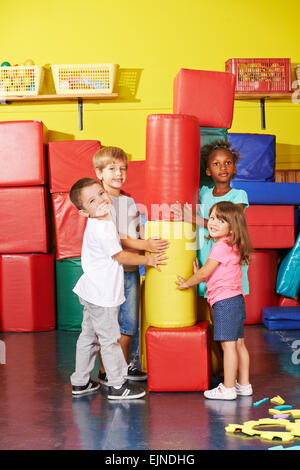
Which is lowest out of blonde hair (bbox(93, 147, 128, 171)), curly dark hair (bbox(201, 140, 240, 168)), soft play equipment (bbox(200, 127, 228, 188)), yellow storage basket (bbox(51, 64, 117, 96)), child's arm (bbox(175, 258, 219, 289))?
child's arm (bbox(175, 258, 219, 289))

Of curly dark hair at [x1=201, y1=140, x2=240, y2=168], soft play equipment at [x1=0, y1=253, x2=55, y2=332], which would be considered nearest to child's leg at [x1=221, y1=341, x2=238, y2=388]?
curly dark hair at [x1=201, y1=140, x2=240, y2=168]

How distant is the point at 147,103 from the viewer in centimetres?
471

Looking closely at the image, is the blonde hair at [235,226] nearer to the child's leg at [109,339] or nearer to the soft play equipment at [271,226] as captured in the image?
the child's leg at [109,339]

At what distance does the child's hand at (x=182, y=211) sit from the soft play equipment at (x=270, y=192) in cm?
163

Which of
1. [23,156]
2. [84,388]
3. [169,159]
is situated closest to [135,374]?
[84,388]

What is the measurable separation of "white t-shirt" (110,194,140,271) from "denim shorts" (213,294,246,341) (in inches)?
19.8

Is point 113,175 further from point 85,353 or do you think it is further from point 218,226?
point 85,353

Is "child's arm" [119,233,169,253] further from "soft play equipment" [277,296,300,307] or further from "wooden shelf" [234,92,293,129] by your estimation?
"wooden shelf" [234,92,293,129]

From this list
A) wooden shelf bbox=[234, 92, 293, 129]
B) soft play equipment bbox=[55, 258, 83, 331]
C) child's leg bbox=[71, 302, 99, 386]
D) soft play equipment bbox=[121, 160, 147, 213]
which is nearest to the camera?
child's leg bbox=[71, 302, 99, 386]

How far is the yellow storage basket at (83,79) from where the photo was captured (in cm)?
440

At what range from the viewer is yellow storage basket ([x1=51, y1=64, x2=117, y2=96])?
14.4 ft

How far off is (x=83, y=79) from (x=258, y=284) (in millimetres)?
2143
